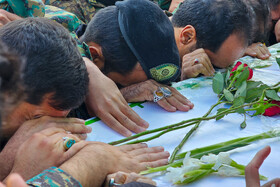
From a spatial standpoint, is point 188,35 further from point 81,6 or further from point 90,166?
point 90,166

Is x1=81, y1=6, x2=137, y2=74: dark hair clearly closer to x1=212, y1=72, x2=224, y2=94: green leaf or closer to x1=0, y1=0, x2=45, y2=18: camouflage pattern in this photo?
x1=0, y1=0, x2=45, y2=18: camouflage pattern

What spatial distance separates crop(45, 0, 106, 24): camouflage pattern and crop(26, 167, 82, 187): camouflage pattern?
6.31 ft

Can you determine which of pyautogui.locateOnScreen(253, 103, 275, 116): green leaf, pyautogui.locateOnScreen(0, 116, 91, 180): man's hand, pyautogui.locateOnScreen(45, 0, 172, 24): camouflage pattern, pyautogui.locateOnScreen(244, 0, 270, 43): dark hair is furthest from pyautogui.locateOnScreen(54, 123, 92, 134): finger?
pyautogui.locateOnScreen(244, 0, 270, 43): dark hair

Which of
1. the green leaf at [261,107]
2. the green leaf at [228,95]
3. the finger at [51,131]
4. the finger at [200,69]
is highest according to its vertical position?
the finger at [51,131]

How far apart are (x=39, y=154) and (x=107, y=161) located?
0.69ft

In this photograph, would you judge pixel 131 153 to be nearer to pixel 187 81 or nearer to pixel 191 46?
pixel 187 81

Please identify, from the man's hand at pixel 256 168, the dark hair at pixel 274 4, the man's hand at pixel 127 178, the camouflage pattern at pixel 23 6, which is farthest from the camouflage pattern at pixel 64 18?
the dark hair at pixel 274 4

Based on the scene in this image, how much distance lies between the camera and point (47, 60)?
121cm

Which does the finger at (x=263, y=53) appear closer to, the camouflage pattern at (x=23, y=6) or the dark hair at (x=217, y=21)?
the dark hair at (x=217, y=21)

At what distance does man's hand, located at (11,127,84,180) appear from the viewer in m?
1.15

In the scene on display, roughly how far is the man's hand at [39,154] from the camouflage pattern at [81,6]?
1.73 metres

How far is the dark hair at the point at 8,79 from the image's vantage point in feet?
1.84

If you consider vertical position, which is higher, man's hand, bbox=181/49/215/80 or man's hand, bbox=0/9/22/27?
man's hand, bbox=0/9/22/27

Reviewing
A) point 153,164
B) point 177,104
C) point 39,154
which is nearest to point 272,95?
point 177,104
